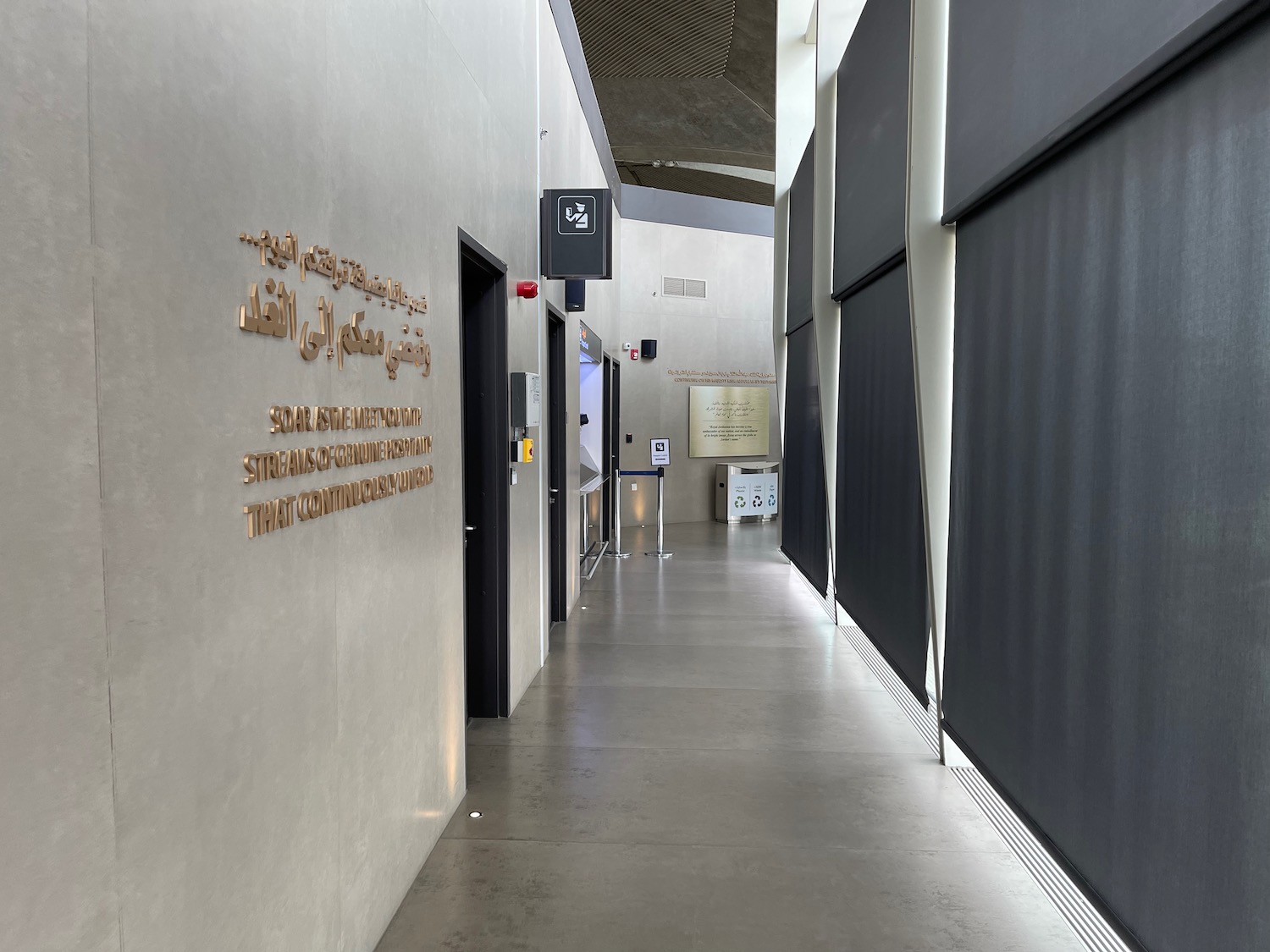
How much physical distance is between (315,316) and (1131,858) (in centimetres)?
236

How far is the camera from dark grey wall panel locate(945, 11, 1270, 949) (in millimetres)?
1617

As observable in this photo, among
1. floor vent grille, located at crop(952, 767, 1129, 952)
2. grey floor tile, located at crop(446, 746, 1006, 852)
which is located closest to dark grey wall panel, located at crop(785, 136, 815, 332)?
grey floor tile, located at crop(446, 746, 1006, 852)

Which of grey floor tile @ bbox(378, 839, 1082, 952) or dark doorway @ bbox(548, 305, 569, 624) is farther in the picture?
dark doorway @ bbox(548, 305, 569, 624)

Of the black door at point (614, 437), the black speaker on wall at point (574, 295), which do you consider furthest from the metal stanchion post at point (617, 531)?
the black speaker on wall at point (574, 295)

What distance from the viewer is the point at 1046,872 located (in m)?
2.81

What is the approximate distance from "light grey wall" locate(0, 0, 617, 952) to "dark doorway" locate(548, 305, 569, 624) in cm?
306

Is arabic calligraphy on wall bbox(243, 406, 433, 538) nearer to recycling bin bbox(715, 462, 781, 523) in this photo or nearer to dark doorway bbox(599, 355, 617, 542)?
dark doorway bbox(599, 355, 617, 542)

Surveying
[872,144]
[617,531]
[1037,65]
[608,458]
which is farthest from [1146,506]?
[608,458]

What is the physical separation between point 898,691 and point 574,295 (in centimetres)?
363

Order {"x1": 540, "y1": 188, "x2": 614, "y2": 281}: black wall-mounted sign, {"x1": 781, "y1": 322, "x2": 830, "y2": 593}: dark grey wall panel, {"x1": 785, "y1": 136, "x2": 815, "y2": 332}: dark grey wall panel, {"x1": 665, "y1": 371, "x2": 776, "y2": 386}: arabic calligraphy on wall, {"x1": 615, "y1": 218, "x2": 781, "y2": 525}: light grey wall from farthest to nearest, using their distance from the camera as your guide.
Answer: {"x1": 665, "y1": 371, "x2": 776, "y2": 386}: arabic calligraphy on wall, {"x1": 615, "y1": 218, "x2": 781, "y2": 525}: light grey wall, {"x1": 785, "y1": 136, "x2": 815, "y2": 332}: dark grey wall panel, {"x1": 781, "y1": 322, "x2": 830, "y2": 593}: dark grey wall panel, {"x1": 540, "y1": 188, "x2": 614, "y2": 281}: black wall-mounted sign

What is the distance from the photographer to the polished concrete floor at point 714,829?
2529mm

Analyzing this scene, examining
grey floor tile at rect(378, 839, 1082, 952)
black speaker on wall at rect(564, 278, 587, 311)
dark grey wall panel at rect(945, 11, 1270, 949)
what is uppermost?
black speaker on wall at rect(564, 278, 587, 311)

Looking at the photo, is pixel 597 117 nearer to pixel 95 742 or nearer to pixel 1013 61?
pixel 1013 61

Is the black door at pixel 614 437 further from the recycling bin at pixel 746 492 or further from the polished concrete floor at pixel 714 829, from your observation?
the polished concrete floor at pixel 714 829
